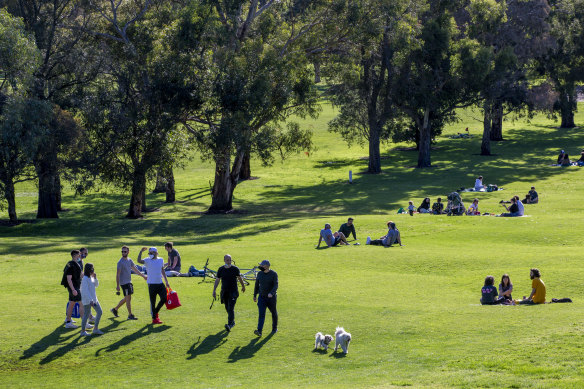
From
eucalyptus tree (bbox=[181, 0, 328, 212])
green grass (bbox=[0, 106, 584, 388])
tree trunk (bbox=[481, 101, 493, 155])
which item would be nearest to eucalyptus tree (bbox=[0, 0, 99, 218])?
green grass (bbox=[0, 106, 584, 388])

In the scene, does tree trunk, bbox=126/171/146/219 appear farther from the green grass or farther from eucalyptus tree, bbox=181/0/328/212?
eucalyptus tree, bbox=181/0/328/212

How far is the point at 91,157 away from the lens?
156ft

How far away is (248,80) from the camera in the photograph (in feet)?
156

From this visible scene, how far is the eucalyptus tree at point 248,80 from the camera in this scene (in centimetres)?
4681

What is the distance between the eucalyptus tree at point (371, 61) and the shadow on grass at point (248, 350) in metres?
37.5

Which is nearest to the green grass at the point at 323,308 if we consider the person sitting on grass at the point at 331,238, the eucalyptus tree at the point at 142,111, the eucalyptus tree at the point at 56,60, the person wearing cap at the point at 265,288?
the person wearing cap at the point at 265,288

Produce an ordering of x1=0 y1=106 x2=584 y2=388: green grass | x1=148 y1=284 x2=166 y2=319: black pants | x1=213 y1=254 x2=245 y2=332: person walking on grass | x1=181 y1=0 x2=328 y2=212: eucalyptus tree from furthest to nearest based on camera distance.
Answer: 1. x1=181 y1=0 x2=328 y2=212: eucalyptus tree
2. x1=148 y1=284 x2=166 y2=319: black pants
3. x1=213 y1=254 x2=245 y2=332: person walking on grass
4. x1=0 y1=106 x2=584 y2=388: green grass

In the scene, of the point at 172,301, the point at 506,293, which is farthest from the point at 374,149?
the point at 172,301

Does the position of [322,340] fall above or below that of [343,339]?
below

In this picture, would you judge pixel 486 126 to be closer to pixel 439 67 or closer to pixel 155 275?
pixel 439 67

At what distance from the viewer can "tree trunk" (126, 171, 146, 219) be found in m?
47.1

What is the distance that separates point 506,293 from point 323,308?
5.75m

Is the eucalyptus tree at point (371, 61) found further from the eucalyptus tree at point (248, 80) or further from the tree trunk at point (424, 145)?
the tree trunk at point (424, 145)

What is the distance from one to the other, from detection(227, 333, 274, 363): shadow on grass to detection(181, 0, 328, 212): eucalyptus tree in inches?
1107
